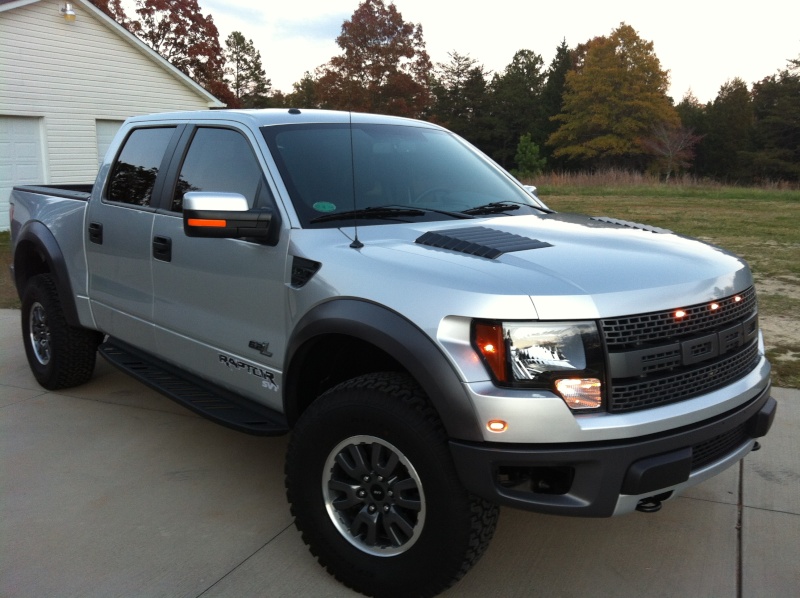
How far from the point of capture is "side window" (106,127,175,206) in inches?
175

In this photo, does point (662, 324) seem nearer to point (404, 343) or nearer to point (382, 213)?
point (404, 343)

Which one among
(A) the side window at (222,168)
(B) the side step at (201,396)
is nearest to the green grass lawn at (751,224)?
(B) the side step at (201,396)

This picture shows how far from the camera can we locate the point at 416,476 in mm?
2695

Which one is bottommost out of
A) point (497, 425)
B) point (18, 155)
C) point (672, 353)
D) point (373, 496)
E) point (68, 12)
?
point (373, 496)

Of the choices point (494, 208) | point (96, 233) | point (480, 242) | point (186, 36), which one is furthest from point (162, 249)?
point (186, 36)

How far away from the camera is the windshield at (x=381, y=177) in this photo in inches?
138

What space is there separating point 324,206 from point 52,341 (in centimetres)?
290

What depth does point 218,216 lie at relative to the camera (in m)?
3.15

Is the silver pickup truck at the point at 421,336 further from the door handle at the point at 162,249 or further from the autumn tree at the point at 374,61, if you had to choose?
the autumn tree at the point at 374,61

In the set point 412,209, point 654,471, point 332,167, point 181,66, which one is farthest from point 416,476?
point 181,66

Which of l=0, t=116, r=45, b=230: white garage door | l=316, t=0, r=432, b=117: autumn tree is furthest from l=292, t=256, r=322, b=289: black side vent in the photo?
l=316, t=0, r=432, b=117: autumn tree

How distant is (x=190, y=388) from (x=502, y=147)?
6877 cm

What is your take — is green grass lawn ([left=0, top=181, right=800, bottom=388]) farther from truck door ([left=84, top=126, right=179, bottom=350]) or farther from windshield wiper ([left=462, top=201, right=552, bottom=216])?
truck door ([left=84, top=126, right=179, bottom=350])

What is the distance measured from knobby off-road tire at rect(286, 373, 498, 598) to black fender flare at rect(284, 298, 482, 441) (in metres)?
0.12
